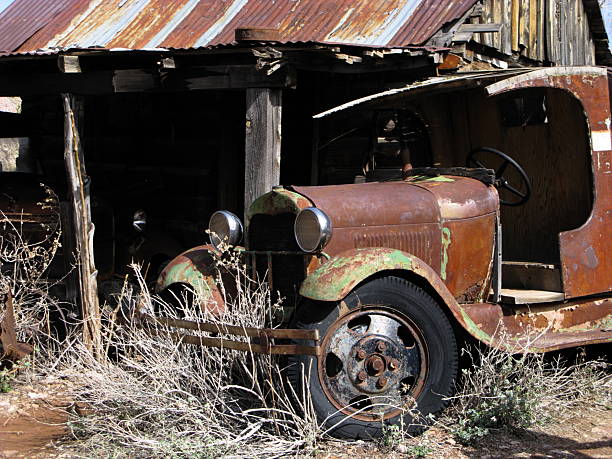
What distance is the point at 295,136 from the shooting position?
9789mm

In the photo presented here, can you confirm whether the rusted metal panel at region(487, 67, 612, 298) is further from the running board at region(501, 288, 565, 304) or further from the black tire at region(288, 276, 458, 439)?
the black tire at region(288, 276, 458, 439)

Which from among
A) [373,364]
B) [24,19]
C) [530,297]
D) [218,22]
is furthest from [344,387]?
[24,19]

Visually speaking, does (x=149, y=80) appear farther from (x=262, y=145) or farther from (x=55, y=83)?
(x=262, y=145)

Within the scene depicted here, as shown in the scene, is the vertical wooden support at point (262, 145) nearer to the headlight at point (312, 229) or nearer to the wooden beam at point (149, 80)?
the wooden beam at point (149, 80)

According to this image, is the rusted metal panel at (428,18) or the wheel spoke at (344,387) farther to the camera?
the rusted metal panel at (428,18)

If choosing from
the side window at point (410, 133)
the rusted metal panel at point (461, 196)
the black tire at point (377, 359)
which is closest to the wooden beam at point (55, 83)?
the side window at point (410, 133)

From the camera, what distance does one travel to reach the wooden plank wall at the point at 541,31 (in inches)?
385

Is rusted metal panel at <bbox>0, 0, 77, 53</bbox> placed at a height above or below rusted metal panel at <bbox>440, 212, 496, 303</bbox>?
above

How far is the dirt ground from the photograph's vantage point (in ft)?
15.1

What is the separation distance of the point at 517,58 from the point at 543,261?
4553 millimetres

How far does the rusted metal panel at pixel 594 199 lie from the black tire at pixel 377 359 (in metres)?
1.27

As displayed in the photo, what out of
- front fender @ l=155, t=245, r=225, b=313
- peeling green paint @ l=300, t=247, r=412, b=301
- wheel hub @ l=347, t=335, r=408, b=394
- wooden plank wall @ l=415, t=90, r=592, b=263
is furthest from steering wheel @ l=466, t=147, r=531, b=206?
front fender @ l=155, t=245, r=225, b=313

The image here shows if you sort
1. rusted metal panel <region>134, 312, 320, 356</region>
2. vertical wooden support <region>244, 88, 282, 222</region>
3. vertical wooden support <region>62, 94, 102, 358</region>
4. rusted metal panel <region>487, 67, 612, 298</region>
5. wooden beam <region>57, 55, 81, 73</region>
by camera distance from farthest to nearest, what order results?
vertical wooden support <region>62, 94, 102, 358</region>, wooden beam <region>57, 55, 81, 73</region>, vertical wooden support <region>244, 88, 282, 222</region>, rusted metal panel <region>487, 67, 612, 298</region>, rusted metal panel <region>134, 312, 320, 356</region>

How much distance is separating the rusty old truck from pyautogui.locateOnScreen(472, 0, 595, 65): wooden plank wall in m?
2.96
